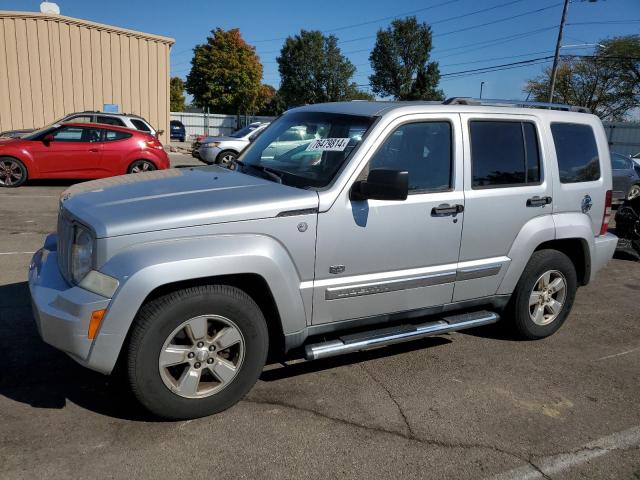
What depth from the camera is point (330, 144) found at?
3.83 metres

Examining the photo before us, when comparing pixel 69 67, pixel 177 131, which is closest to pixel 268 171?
pixel 69 67

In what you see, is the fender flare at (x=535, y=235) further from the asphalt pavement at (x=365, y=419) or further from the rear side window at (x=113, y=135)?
the rear side window at (x=113, y=135)

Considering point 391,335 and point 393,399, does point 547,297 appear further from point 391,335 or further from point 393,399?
point 393,399

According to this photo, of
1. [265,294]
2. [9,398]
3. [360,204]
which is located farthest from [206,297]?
[9,398]

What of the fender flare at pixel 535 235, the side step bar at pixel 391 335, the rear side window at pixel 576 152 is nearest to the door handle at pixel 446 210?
the fender flare at pixel 535 235

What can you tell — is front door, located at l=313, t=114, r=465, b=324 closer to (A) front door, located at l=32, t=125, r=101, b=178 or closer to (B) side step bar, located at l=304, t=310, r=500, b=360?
(B) side step bar, located at l=304, t=310, r=500, b=360

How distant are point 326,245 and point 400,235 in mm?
578

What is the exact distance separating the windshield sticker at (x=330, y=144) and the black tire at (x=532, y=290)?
6.41 feet

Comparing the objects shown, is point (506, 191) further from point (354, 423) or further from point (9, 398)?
point (9, 398)

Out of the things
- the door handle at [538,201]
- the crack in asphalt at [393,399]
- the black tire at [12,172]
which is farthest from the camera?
the black tire at [12,172]

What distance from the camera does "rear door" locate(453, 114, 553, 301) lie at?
161 inches

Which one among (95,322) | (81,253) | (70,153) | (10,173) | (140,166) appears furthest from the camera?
(140,166)

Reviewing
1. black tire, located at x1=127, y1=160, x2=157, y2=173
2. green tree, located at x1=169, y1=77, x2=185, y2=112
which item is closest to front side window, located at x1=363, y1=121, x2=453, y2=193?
black tire, located at x1=127, y1=160, x2=157, y2=173

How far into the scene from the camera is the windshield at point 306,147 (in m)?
3.70
